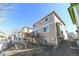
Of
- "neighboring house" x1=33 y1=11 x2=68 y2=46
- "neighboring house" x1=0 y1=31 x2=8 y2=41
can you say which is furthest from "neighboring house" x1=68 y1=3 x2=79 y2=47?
"neighboring house" x1=0 y1=31 x2=8 y2=41

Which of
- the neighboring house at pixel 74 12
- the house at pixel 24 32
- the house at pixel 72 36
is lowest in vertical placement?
the house at pixel 72 36

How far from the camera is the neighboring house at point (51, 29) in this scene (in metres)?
1.74

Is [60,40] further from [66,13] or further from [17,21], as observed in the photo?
[17,21]

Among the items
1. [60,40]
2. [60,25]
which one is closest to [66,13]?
[60,25]

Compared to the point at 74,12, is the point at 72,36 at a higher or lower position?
lower

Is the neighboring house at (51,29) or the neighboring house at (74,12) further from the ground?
the neighboring house at (74,12)

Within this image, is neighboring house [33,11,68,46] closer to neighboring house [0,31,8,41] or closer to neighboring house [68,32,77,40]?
neighboring house [68,32,77,40]

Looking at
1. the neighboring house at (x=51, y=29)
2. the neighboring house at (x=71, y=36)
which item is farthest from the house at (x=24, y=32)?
the neighboring house at (x=71, y=36)

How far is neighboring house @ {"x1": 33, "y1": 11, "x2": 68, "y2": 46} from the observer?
1.74 meters

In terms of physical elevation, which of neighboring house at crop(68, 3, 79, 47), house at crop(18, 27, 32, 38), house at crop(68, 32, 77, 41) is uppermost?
neighboring house at crop(68, 3, 79, 47)

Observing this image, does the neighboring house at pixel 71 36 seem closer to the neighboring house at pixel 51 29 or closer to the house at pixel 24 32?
the neighboring house at pixel 51 29

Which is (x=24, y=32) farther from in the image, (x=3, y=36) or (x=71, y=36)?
(x=71, y=36)

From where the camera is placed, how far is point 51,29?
5.77ft

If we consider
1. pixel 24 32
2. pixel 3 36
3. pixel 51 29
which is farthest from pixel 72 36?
pixel 3 36
